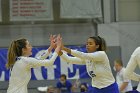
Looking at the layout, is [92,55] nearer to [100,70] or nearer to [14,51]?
[100,70]

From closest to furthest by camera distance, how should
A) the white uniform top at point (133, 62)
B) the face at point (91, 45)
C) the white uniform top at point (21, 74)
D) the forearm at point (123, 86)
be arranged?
the white uniform top at point (133, 62) → the white uniform top at point (21, 74) → the face at point (91, 45) → the forearm at point (123, 86)

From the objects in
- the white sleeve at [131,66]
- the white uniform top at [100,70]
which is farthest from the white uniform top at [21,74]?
the white sleeve at [131,66]

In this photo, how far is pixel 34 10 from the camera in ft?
41.8

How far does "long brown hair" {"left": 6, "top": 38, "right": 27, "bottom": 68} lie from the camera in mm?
4587

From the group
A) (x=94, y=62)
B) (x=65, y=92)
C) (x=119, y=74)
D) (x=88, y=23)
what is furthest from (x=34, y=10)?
(x=94, y=62)

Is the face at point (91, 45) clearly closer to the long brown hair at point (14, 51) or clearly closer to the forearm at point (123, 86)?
the long brown hair at point (14, 51)

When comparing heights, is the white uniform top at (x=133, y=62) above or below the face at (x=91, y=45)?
below

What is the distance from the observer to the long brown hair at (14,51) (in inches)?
181

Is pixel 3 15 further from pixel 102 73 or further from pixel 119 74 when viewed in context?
pixel 102 73

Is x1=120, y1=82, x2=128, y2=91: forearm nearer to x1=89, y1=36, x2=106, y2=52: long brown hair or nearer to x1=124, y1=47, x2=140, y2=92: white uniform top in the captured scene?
x1=89, y1=36, x2=106, y2=52: long brown hair

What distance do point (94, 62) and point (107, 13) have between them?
8395 millimetres

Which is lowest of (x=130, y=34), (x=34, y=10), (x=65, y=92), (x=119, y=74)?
(x=65, y=92)

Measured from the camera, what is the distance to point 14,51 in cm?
464

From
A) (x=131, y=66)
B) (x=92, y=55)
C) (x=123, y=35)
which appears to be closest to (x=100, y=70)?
(x=92, y=55)
